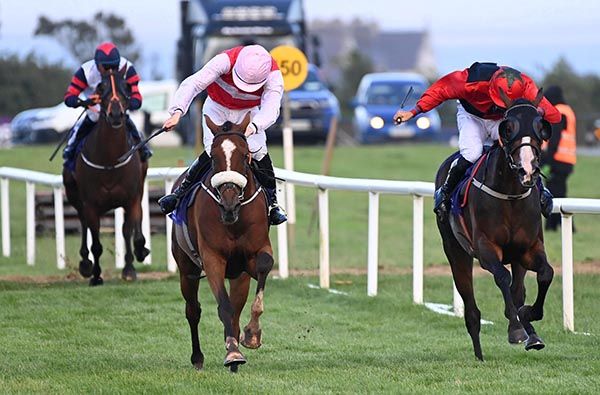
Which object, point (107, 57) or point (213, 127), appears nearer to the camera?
point (213, 127)

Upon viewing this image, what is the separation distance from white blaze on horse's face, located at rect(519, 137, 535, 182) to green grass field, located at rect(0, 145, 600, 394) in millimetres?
1190

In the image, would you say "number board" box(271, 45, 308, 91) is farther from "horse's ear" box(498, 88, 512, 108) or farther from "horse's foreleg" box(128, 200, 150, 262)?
"horse's ear" box(498, 88, 512, 108)

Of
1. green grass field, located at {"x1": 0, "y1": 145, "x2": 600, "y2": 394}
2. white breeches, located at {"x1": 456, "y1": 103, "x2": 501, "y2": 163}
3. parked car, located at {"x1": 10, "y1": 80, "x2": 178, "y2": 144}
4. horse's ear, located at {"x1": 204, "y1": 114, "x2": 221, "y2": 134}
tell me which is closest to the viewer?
green grass field, located at {"x1": 0, "y1": 145, "x2": 600, "y2": 394}

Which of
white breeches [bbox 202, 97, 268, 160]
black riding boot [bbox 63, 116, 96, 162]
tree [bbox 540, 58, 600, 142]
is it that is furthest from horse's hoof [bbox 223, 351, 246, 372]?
tree [bbox 540, 58, 600, 142]

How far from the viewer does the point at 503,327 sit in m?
11.3

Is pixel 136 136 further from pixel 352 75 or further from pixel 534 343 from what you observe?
pixel 352 75

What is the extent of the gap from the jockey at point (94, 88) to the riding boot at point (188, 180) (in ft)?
14.7

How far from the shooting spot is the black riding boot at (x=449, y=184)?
32.2 feet

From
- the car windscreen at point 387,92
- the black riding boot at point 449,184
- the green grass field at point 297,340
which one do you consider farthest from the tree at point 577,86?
the black riding boot at point 449,184

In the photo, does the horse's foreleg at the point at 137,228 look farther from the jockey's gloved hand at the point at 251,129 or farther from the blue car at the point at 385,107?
the blue car at the point at 385,107

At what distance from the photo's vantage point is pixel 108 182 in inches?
556

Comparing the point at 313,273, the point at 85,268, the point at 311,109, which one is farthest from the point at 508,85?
the point at 311,109

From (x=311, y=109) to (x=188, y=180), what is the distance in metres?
23.0

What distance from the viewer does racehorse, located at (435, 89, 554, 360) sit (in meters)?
8.81
